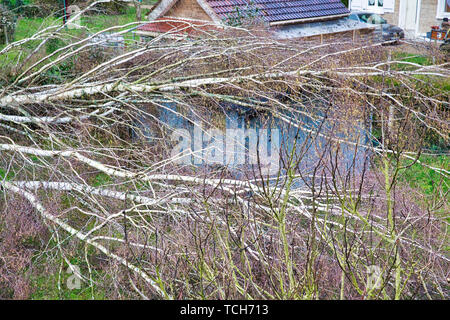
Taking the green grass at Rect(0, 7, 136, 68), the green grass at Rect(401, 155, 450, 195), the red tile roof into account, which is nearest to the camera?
the green grass at Rect(401, 155, 450, 195)

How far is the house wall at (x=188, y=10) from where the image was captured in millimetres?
12953

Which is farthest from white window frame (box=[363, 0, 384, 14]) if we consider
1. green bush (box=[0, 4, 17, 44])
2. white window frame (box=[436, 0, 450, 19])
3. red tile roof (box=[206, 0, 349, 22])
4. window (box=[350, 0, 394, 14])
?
green bush (box=[0, 4, 17, 44])

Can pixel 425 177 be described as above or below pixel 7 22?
below

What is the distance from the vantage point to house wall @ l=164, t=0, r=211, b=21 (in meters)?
13.0

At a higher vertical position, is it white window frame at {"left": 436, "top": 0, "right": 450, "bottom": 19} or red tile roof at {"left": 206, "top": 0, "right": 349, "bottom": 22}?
red tile roof at {"left": 206, "top": 0, "right": 349, "bottom": 22}

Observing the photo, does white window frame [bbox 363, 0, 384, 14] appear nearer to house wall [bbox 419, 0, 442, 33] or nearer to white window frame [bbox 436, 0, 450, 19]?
house wall [bbox 419, 0, 442, 33]

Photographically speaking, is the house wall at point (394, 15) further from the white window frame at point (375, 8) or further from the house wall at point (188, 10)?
the house wall at point (188, 10)

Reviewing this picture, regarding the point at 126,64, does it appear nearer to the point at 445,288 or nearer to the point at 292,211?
the point at 292,211

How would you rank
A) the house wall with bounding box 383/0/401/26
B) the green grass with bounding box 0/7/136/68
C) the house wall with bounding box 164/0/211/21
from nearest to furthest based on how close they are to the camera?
1. the green grass with bounding box 0/7/136/68
2. the house wall with bounding box 164/0/211/21
3. the house wall with bounding box 383/0/401/26

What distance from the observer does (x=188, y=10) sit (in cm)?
1326

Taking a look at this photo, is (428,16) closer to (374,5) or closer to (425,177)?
(374,5)

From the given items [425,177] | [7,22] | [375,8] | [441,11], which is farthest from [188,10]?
[375,8]

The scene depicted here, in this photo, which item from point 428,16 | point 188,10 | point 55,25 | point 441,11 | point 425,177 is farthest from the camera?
point 428,16
